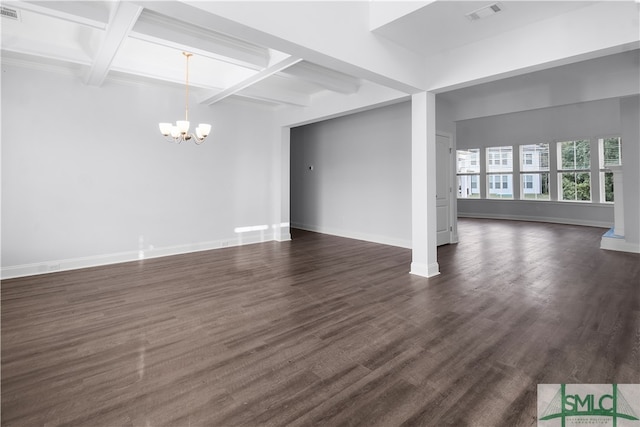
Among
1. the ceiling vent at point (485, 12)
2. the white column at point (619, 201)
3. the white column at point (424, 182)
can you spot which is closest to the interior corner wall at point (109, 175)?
the white column at point (424, 182)

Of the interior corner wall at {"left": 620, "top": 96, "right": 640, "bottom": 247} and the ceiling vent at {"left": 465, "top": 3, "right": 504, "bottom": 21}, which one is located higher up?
the ceiling vent at {"left": 465, "top": 3, "right": 504, "bottom": 21}

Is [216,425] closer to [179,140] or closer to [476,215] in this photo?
[179,140]

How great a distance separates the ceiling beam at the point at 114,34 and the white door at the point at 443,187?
5262mm

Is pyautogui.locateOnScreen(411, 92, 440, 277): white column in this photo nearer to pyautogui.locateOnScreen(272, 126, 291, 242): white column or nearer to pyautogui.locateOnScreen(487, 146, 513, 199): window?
pyautogui.locateOnScreen(272, 126, 291, 242): white column

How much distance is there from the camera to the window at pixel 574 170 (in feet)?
31.7

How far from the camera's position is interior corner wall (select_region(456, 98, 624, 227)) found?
29.6ft

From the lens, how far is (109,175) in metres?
5.27

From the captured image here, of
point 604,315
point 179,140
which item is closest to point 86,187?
point 179,140

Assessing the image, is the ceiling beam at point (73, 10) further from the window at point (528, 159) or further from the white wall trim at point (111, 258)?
the window at point (528, 159)

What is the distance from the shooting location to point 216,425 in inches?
67.8

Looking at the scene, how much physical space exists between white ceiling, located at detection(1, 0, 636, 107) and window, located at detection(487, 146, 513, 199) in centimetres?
801

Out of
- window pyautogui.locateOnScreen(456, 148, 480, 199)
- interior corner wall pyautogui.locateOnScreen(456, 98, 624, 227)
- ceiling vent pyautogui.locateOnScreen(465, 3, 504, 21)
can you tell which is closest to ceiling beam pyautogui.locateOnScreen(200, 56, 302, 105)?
ceiling vent pyautogui.locateOnScreen(465, 3, 504, 21)

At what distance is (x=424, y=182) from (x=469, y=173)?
8.94m

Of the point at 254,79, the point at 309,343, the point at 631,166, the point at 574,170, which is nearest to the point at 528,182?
the point at 574,170
